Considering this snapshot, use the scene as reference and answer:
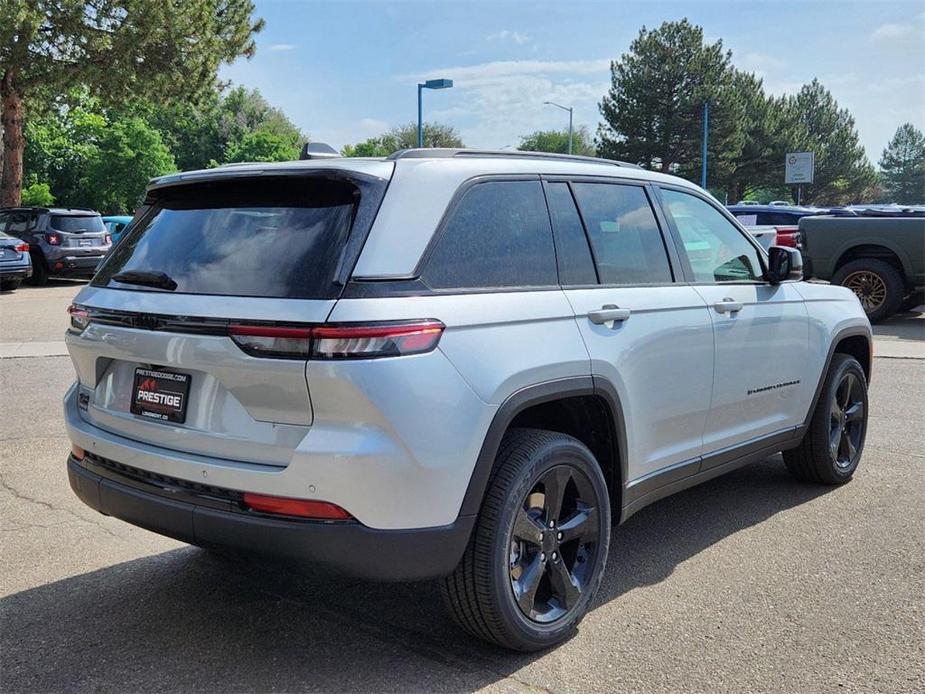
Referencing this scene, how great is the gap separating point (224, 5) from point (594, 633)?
98.4ft

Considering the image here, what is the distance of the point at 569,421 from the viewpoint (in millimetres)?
3512

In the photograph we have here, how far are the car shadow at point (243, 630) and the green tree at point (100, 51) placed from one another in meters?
23.7

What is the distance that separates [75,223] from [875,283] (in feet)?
54.7

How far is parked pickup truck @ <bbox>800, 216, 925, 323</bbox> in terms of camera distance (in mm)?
13133

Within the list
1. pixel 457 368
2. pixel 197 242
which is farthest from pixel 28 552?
pixel 457 368

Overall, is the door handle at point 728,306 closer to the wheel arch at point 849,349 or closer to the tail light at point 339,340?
the wheel arch at point 849,349

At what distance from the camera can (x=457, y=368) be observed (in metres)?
2.82

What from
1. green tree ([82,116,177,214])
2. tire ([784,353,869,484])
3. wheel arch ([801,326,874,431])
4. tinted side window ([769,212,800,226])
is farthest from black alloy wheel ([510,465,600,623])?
green tree ([82,116,177,214])

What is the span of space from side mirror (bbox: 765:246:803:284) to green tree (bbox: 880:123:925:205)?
122m

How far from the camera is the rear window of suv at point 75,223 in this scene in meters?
19.8

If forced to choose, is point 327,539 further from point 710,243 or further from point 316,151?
point 710,243

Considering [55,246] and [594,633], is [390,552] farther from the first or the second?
[55,246]

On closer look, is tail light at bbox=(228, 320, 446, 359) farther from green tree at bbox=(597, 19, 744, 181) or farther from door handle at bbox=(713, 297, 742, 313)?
green tree at bbox=(597, 19, 744, 181)

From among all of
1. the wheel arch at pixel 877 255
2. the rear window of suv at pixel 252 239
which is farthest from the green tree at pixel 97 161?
the rear window of suv at pixel 252 239
